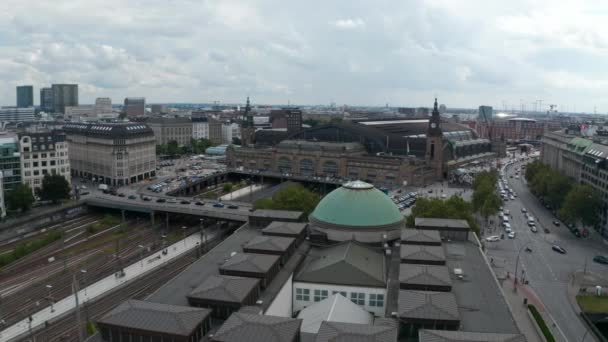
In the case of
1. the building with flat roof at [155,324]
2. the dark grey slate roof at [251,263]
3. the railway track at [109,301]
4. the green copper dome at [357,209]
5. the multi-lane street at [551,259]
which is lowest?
the railway track at [109,301]

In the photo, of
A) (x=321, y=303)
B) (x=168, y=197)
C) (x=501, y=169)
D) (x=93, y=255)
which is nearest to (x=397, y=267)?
(x=321, y=303)

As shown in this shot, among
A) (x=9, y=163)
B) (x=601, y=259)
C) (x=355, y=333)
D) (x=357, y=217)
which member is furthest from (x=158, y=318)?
(x=9, y=163)

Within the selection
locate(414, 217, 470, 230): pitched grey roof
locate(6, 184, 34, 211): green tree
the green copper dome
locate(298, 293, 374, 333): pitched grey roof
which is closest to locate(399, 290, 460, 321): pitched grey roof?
locate(298, 293, 374, 333): pitched grey roof

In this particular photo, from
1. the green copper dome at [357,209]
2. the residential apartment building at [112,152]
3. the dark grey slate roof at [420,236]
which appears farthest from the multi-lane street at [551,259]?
the residential apartment building at [112,152]

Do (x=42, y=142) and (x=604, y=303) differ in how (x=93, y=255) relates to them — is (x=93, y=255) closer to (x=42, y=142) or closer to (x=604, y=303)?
(x=42, y=142)

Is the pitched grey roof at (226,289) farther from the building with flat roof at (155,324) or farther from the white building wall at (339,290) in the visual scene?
the white building wall at (339,290)

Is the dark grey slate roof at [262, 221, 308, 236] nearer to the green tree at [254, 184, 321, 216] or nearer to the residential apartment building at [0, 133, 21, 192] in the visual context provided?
the green tree at [254, 184, 321, 216]
